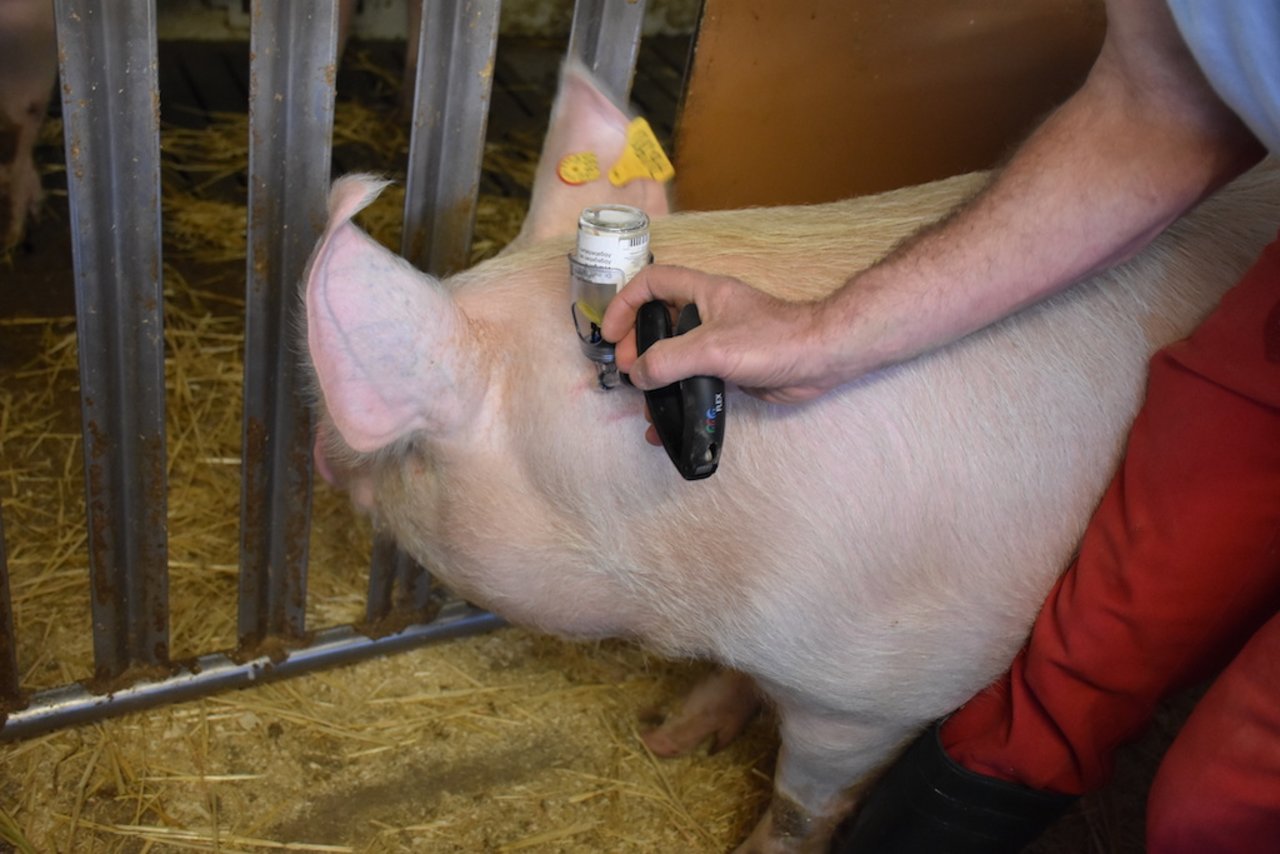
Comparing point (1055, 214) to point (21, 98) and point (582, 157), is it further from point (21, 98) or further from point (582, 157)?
point (21, 98)

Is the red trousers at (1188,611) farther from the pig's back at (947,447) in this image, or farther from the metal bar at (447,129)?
the metal bar at (447,129)

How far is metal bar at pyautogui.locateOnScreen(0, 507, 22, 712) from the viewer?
176 centimetres

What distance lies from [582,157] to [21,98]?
5.25 ft

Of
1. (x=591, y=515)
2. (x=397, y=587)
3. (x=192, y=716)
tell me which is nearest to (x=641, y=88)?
(x=397, y=587)

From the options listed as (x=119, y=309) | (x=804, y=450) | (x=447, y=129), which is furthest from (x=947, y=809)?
(x=119, y=309)

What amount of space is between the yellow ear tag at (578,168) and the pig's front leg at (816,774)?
0.69 metres

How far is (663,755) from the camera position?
82.9 inches

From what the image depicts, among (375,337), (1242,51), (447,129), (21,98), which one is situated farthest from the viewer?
(21,98)

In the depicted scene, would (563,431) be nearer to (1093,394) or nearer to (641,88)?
(1093,394)

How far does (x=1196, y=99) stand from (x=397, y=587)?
4.80 ft

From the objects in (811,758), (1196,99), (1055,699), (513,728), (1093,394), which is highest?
(1196,99)

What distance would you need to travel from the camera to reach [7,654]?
1842mm

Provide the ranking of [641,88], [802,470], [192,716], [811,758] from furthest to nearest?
[641,88], [192,716], [811,758], [802,470]

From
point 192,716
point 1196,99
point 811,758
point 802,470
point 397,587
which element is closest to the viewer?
point 1196,99
